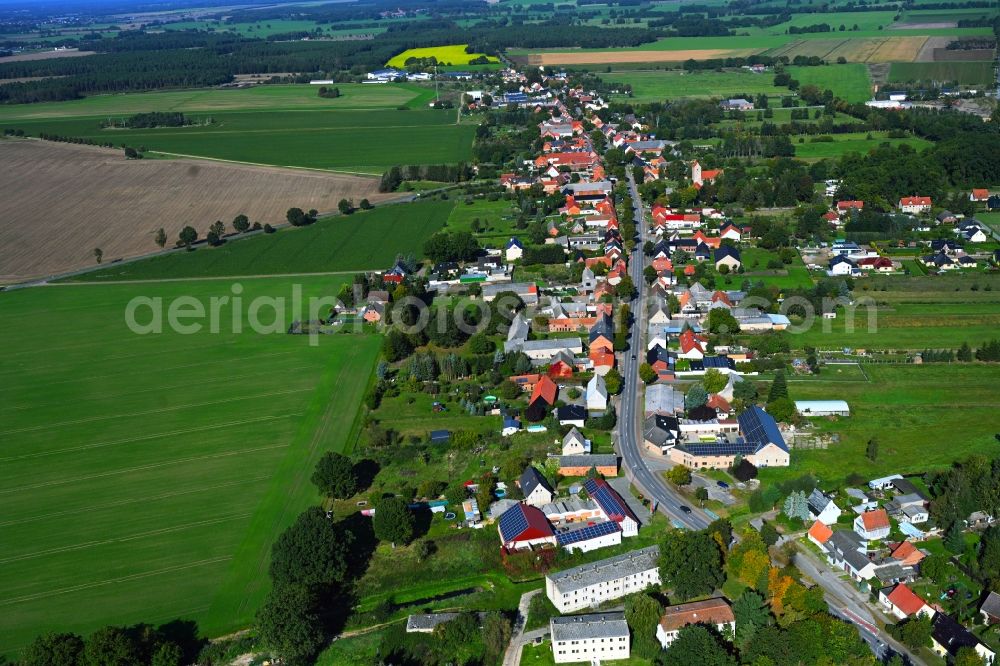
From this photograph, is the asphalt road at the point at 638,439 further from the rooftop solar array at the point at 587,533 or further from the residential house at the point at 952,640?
the residential house at the point at 952,640

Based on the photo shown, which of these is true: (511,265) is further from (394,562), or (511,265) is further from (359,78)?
(359,78)

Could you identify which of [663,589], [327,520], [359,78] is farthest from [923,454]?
[359,78]

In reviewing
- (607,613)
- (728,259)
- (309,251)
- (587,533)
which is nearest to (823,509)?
(587,533)

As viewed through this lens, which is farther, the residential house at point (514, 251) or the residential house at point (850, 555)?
the residential house at point (514, 251)

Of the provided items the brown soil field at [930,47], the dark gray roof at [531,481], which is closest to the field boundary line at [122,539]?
the dark gray roof at [531,481]

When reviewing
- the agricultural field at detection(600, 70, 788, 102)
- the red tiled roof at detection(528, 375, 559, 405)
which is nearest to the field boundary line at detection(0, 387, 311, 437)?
the red tiled roof at detection(528, 375, 559, 405)

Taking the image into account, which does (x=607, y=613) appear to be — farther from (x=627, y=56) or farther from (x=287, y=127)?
(x=627, y=56)
